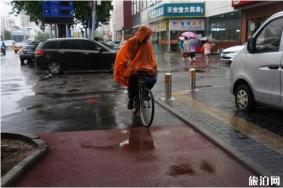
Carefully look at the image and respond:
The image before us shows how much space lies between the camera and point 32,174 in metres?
5.24

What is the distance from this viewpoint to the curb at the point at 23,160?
4.83 meters

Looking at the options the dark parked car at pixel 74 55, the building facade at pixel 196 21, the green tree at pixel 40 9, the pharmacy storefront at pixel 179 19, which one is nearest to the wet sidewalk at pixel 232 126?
the dark parked car at pixel 74 55

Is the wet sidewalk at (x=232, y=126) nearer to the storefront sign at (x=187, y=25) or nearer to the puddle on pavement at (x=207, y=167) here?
the puddle on pavement at (x=207, y=167)

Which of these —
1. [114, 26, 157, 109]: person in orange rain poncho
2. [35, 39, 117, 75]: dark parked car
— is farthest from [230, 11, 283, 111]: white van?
[35, 39, 117, 75]: dark parked car

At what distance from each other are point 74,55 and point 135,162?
48.6ft

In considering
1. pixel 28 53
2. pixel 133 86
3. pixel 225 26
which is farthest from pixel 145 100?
pixel 225 26

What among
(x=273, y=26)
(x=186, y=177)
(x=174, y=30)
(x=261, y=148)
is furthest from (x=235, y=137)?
(x=174, y=30)

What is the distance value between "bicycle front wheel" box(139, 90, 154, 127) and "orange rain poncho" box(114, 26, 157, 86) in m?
0.48

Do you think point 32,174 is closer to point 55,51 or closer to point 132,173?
point 132,173

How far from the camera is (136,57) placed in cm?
782

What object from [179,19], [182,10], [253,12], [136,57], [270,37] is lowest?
[136,57]

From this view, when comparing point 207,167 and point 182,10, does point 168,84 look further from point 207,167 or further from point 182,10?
point 182,10

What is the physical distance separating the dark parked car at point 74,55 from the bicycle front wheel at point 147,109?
39.9 ft

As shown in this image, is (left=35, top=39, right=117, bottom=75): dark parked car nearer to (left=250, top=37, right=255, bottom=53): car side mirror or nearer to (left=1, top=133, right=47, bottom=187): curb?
(left=250, top=37, right=255, bottom=53): car side mirror
